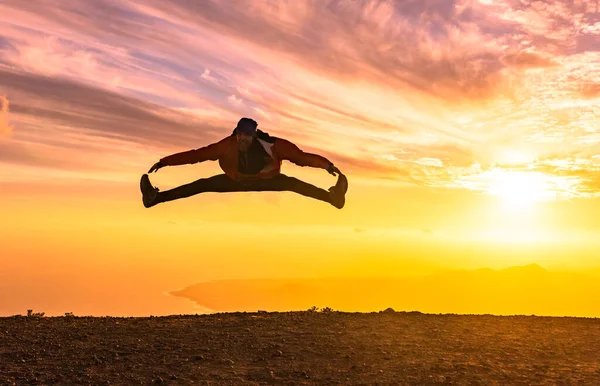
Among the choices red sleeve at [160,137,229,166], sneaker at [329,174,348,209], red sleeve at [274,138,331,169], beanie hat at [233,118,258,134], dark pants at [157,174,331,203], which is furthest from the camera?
sneaker at [329,174,348,209]

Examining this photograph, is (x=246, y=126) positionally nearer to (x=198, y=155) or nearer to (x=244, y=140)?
(x=244, y=140)

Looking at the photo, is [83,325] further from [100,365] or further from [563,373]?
[563,373]

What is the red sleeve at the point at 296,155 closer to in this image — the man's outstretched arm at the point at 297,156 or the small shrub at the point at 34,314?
the man's outstretched arm at the point at 297,156

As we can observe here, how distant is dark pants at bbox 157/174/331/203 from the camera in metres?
10.5

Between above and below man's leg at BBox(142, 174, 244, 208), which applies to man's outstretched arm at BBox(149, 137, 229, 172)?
above

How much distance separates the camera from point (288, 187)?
10867mm

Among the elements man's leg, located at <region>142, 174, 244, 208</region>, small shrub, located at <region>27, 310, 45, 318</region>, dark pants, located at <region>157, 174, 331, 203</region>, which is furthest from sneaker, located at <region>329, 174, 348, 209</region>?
small shrub, located at <region>27, 310, 45, 318</region>

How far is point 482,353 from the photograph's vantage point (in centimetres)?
1272

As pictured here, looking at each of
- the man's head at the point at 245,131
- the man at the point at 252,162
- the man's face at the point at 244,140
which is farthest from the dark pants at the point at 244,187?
the man's head at the point at 245,131

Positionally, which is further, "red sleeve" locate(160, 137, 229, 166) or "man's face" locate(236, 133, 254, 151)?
"red sleeve" locate(160, 137, 229, 166)

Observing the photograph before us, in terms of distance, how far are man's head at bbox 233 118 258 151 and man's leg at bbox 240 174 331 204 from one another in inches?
37.9

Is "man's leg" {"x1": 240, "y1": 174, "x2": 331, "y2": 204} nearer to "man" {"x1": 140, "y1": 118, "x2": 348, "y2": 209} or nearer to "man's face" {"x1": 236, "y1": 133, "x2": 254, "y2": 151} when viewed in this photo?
"man" {"x1": 140, "y1": 118, "x2": 348, "y2": 209}

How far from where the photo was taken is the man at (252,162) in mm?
9820

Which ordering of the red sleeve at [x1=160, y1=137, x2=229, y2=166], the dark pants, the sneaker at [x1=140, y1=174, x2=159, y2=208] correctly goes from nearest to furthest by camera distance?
the red sleeve at [x1=160, y1=137, x2=229, y2=166] → the dark pants → the sneaker at [x1=140, y1=174, x2=159, y2=208]
